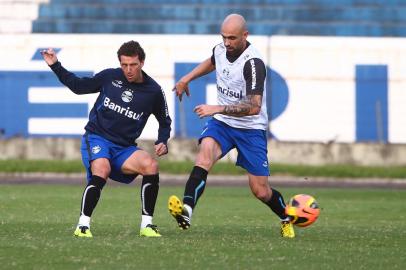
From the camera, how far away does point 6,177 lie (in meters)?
27.1

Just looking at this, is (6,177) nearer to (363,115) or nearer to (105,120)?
(363,115)

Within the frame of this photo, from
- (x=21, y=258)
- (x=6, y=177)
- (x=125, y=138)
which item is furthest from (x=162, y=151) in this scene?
(x=6, y=177)

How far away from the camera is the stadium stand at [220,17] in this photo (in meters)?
32.0

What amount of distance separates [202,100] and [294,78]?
2.66 metres

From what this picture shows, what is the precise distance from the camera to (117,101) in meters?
12.1

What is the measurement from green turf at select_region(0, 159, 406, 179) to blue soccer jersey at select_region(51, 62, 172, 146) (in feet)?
50.7

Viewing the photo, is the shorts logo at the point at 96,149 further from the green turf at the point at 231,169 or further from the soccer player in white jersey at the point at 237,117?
the green turf at the point at 231,169

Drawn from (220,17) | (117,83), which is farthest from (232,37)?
(220,17)

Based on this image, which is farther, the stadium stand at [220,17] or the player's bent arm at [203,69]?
the stadium stand at [220,17]

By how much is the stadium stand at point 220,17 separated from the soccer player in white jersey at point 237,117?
19503 millimetres

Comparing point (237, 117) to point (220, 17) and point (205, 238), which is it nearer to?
point (205, 238)

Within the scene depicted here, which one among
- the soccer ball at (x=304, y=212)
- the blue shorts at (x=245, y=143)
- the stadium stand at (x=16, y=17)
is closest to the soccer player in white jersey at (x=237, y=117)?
the blue shorts at (x=245, y=143)

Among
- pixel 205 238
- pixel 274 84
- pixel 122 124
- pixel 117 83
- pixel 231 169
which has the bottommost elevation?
pixel 231 169

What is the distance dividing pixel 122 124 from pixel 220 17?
2022 centimetres
